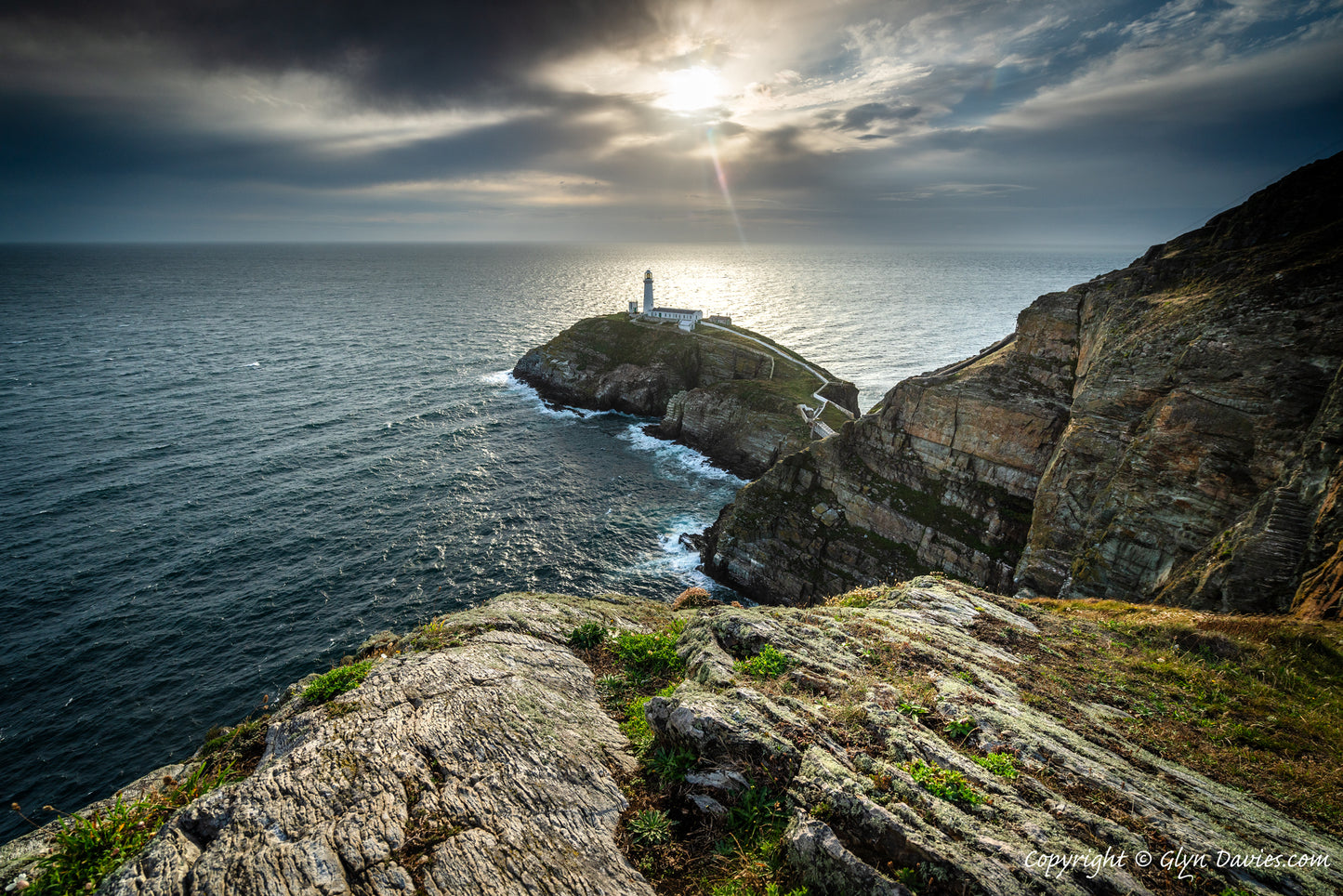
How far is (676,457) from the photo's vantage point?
197ft

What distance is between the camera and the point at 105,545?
→ 3700 cm

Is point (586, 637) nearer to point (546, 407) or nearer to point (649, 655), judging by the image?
point (649, 655)

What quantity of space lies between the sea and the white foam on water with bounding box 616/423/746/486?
1.64ft

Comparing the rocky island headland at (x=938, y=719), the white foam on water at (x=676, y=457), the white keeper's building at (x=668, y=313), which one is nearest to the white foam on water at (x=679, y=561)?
the white foam on water at (x=676, y=457)

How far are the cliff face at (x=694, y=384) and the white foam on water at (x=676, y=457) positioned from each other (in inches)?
59.0

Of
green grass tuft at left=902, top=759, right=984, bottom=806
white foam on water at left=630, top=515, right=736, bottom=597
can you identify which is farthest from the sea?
green grass tuft at left=902, top=759, right=984, bottom=806

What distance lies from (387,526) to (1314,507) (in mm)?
50698

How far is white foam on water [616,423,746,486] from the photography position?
55844 mm

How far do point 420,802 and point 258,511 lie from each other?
45.0 metres

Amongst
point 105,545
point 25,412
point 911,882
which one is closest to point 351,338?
point 25,412

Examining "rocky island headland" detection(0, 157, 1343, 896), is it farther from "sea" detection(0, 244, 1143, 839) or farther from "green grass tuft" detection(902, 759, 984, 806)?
"sea" detection(0, 244, 1143, 839)

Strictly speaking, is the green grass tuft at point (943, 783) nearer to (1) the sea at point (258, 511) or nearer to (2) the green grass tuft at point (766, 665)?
(2) the green grass tuft at point (766, 665)

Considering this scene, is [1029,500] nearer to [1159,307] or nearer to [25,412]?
[1159,307]

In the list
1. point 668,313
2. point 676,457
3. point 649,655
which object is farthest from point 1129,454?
point 668,313
